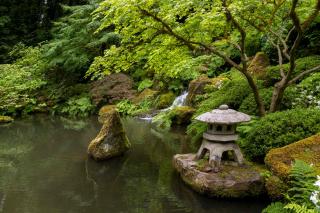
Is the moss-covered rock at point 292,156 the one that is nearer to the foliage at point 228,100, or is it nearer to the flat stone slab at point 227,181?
the flat stone slab at point 227,181

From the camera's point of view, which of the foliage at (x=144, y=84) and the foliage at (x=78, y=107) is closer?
the foliage at (x=78, y=107)

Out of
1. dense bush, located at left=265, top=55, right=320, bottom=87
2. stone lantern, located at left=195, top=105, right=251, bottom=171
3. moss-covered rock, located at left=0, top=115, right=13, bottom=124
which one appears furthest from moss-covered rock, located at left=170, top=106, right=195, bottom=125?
moss-covered rock, located at left=0, top=115, right=13, bottom=124

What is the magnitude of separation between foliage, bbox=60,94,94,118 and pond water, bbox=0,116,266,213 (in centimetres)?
595

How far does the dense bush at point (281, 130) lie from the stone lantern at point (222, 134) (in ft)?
1.05

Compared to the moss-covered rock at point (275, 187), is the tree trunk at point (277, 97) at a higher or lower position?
higher

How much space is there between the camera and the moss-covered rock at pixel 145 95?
66.4 ft

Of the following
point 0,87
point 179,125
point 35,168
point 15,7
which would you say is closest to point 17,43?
point 15,7

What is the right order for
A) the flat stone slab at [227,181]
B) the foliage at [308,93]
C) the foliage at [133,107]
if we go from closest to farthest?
the flat stone slab at [227,181] → the foliage at [308,93] → the foliage at [133,107]

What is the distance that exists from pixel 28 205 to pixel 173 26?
16.0ft

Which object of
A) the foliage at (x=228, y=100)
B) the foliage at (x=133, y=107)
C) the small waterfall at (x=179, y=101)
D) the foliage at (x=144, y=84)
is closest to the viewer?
the foliage at (x=228, y=100)

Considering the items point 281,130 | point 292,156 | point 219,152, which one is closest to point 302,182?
point 292,156

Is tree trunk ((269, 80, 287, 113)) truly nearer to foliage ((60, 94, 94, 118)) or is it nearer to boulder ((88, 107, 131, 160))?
boulder ((88, 107, 131, 160))

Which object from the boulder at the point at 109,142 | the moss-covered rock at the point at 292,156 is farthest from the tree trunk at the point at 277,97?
the boulder at the point at 109,142

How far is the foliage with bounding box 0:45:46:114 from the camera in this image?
19.5 meters
